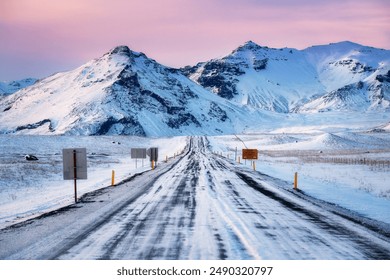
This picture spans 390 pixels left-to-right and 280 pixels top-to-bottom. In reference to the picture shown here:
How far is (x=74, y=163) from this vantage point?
62.4 feet

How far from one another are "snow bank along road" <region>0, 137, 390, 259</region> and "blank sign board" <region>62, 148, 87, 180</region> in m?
1.35

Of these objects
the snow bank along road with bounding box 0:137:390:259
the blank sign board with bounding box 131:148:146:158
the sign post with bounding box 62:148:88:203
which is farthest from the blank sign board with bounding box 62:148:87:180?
the blank sign board with bounding box 131:148:146:158

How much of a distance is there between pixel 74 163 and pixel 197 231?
355 inches

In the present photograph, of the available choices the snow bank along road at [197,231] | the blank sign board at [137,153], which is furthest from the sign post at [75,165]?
the blank sign board at [137,153]

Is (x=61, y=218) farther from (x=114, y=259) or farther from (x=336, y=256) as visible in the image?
(x=336, y=256)

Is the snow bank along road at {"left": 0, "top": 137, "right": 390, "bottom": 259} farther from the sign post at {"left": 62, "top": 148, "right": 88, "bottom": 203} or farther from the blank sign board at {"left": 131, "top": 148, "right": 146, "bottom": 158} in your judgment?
the blank sign board at {"left": 131, "top": 148, "right": 146, "bottom": 158}

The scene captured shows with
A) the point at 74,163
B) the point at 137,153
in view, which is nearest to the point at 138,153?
the point at 137,153

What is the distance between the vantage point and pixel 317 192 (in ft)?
78.8

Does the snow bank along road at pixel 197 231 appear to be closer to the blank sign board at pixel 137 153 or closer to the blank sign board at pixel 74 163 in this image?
the blank sign board at pixel 74 163

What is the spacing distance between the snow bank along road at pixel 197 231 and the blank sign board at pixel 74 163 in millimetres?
1351

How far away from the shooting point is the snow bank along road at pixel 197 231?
9.84m

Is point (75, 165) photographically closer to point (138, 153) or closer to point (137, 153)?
point (137, 153)
